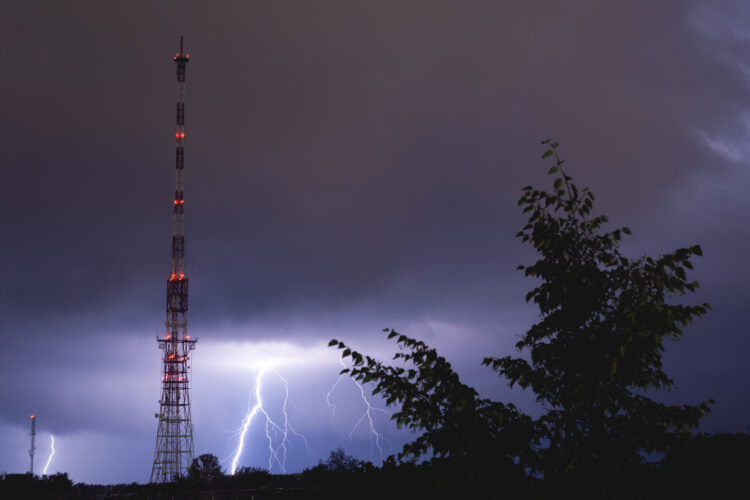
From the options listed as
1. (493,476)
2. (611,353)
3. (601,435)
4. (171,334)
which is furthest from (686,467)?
(171,334)

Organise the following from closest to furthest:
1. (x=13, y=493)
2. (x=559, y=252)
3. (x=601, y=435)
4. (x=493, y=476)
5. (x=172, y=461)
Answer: (x=493, y=476) < (x=601, y=435) < (x=559, y=252) < (x=13, y=493) < (x=172, y=461)

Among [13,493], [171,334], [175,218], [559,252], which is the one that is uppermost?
[175,218]

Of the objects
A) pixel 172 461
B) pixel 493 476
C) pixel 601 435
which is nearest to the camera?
pixel 493 476

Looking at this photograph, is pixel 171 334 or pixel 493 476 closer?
pixel 493 476

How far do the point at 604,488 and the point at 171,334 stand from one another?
75.1 meters

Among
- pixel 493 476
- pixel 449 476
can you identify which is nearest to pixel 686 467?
pixel 493 476

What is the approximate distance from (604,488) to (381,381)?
7.81ft

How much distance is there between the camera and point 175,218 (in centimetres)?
7675

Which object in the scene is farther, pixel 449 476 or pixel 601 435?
pixel 601 435

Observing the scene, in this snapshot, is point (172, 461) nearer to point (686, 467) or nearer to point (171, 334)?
point (171, 334)

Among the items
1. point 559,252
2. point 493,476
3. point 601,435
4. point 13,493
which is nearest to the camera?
point 493,476

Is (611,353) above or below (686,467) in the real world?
above

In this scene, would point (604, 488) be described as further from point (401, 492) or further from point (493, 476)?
point (401, 492)

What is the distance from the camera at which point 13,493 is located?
5412cm
